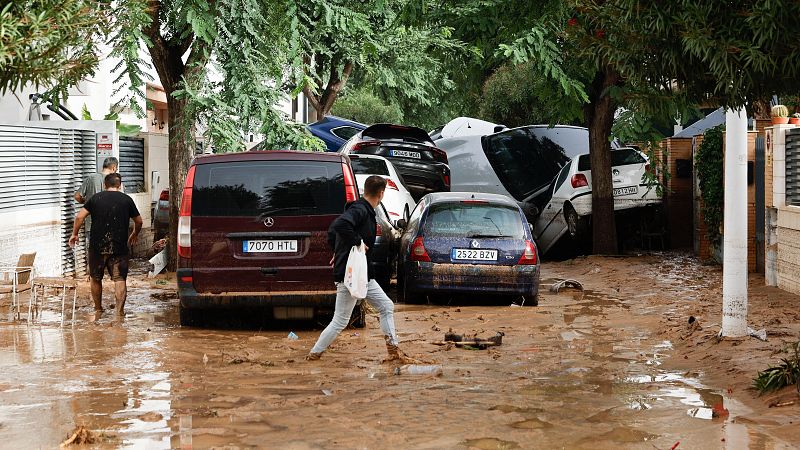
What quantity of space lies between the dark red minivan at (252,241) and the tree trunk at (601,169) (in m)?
9.84

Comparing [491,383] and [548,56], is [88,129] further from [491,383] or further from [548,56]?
[491,383]

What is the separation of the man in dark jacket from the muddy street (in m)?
0.23

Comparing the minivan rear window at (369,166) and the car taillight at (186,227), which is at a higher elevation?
the minivan rear window at (369,166)

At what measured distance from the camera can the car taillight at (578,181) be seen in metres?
21.4

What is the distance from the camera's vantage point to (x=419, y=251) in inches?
557

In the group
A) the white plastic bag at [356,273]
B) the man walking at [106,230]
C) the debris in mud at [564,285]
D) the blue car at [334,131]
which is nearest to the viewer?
the white plastic bag at [356,273]

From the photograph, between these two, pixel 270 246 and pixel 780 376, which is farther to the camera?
pixel 270 246

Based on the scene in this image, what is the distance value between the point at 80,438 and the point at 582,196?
1536 centimetres

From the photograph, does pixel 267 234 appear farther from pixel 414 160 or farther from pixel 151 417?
pixel 414 160

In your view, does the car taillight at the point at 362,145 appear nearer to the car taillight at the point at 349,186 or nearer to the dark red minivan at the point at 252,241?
the car taillight at the point at 349,186

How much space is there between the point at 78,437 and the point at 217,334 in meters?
4.91

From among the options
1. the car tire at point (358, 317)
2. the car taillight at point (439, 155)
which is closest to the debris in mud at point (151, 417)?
the car tire at point (358, 317)

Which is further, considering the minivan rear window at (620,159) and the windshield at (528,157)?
the windshield at (528,157)

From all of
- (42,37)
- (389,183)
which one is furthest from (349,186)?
(389,183)
